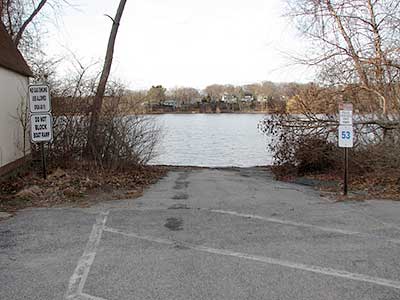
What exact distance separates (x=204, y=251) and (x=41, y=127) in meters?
6.61

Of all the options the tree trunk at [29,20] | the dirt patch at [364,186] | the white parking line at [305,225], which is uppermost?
the tree trunk at [29,20]

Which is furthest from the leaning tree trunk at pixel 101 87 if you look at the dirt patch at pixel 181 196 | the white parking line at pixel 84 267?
the white parking line at pixel 84 267

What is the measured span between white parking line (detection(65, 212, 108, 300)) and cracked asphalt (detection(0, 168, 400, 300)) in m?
0.01

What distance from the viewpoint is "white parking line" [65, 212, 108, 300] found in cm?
465

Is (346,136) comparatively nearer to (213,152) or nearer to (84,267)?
(84,267)

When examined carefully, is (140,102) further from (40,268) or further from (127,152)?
(40,268)

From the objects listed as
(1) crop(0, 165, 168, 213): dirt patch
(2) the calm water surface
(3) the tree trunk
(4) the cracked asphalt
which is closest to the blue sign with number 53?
(4) the cracked asphalt

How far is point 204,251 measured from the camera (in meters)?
6.18

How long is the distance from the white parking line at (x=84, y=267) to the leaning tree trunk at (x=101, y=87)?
23.1 ft

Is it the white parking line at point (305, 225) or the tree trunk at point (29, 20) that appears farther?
the tree trunk at point (29, 20)

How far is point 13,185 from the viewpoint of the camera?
1126 cm

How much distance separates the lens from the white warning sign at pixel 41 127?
11.2 metres

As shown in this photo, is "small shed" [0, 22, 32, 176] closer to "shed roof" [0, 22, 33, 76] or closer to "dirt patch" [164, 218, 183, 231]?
"shed roof" [0, 22, 33, 76]

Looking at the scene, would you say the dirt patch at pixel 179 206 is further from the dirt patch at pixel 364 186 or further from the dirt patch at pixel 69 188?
the dirt patch at pixel 364 186
